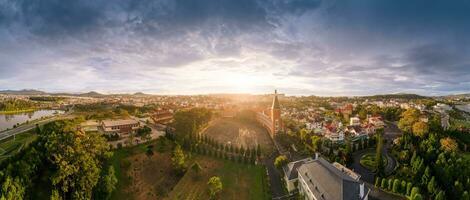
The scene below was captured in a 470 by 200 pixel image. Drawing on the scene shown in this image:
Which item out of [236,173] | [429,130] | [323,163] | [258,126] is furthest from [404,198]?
[258,126]

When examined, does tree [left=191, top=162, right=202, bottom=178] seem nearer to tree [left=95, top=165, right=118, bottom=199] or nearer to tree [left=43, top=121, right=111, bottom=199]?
Result: tree [left=95, top=165, right=118, bottom=199]

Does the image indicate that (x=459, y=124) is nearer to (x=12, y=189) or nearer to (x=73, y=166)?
(x=73, y=166)

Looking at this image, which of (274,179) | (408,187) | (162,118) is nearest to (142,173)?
(274,179)

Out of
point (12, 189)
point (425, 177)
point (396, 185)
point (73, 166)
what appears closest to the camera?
point (12, 189)

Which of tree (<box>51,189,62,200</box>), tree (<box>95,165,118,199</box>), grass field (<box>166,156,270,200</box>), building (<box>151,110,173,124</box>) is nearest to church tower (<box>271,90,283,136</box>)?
grass field (<box>166,156,270,200</box>)

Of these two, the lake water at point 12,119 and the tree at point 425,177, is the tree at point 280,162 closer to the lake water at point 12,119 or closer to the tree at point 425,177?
the tree at point 425,177
